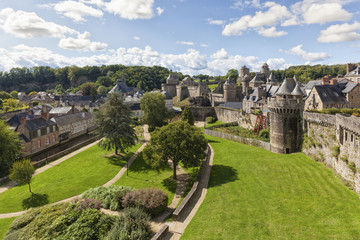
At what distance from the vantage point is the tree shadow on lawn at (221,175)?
23.2m

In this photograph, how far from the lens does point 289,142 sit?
2891 cm

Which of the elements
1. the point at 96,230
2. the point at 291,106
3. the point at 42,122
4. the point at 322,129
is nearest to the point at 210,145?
the point at 291,106

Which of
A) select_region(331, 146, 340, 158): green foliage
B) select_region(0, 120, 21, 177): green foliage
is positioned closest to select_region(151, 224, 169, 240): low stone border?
select_region(331, 146, 340, 158): green foliage

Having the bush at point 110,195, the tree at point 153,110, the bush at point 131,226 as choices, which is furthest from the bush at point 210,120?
the bush at point 131,226

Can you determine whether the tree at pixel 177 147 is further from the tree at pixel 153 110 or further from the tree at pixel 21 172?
the tree at pixel 153 110

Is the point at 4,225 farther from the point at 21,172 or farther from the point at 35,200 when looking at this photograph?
the point at 21,172

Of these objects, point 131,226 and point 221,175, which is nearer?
point 131,226

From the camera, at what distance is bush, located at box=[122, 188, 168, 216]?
17.7 m

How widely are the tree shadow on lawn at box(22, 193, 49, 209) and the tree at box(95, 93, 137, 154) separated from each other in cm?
1166

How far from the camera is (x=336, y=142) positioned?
71.3 ft

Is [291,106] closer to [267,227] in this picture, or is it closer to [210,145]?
[210,145]

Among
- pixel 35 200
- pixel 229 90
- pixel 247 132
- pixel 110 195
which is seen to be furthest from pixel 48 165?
pixel 229 90

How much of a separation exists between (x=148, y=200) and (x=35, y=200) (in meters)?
12.9

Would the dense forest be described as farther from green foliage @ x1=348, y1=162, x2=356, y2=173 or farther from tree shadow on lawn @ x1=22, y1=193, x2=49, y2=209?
green foliage @ x1=348, y1=162, x2=356, y2=173
